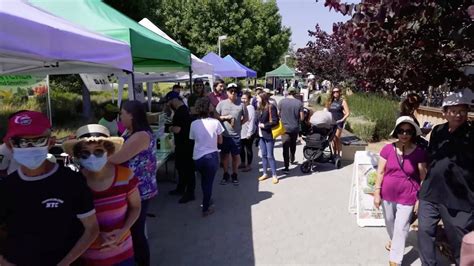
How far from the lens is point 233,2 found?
36.5 metres

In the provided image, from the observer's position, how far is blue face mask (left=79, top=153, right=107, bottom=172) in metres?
A: 2.52

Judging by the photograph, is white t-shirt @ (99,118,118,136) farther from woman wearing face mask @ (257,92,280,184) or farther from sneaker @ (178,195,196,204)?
woman wearing face mask @ (257,92,280,184)

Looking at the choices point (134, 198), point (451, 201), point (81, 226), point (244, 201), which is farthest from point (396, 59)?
point (244, 201)

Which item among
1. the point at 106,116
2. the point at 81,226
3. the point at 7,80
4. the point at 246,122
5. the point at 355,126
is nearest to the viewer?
the point at 81,226

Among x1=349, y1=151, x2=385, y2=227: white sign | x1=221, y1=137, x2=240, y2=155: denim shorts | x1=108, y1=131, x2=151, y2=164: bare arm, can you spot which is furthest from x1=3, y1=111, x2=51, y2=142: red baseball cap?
x1=221, y1=137, x2=240, y2=155: denim shorts

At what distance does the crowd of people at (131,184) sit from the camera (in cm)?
211

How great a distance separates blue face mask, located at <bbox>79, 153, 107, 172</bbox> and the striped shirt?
134mm

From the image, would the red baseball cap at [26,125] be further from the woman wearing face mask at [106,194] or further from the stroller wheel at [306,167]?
the stroller wheel at [306,167]

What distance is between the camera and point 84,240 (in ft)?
7.43

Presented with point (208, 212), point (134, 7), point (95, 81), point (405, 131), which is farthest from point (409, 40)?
point (134, 7)

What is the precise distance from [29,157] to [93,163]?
0.48m

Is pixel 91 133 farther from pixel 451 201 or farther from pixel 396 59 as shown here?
pixel 451 201

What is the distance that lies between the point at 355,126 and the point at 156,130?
652 cm

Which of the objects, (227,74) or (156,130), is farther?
(227,74)
